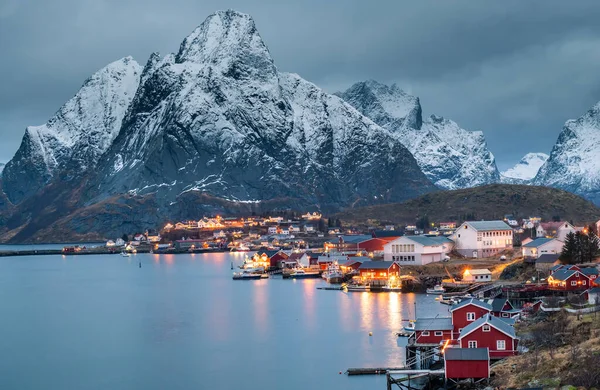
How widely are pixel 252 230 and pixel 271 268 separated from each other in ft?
267

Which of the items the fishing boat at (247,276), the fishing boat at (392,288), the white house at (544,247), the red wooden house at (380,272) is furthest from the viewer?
the fishing boat at (247,276)

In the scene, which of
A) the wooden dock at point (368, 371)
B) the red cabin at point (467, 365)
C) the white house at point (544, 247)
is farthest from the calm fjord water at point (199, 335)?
the white house at point (544, 247)

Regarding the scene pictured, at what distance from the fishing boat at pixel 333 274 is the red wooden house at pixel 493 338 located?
156ft

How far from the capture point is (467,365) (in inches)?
1318

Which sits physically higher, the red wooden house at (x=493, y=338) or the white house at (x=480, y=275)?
the white house at (x=480, y=275)

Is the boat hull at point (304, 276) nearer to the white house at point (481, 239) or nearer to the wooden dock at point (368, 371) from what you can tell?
the white house at point (481, 239)

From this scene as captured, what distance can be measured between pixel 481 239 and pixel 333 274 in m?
16.1

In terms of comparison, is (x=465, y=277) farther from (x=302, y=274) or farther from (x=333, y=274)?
(x=302, y=274)

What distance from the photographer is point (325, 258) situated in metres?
100

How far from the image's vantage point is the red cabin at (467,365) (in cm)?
3328

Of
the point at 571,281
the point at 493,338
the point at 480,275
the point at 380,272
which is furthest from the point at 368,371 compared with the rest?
the point at 380,272

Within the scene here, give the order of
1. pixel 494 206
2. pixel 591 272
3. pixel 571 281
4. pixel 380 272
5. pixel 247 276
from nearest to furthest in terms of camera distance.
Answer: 1. pixel 571 281
2. pixel 591 272
3. pixel 380 272
4. pixel 247 276
5. pixel 494 206

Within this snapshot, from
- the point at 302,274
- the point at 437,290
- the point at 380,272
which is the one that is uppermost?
the point at 380,272

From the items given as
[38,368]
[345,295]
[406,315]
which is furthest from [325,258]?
[38,368]
